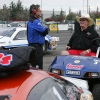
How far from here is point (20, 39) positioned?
13125 mm

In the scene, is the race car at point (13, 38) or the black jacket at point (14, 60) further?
the race car at point (13, 38)

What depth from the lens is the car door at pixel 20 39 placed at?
42.2 feet

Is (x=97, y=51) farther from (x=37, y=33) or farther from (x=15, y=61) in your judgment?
(x=15, y=61)

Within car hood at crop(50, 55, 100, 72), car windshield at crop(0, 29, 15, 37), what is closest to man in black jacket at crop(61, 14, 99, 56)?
car hood at crop(50, 55, 100, 72)

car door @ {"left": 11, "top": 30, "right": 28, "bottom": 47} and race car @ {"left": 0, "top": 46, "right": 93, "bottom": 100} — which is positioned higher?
race car @ {"left": 0, "top": 46, "right": 93, "bottom": 100}

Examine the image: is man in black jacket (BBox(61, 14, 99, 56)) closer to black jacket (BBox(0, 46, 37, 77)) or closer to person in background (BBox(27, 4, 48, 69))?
person in background (BBox(27, 4, 48, 69))

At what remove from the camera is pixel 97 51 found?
5.96 m

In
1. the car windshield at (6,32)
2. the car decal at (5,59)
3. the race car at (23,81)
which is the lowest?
the car windshield at (6,32)

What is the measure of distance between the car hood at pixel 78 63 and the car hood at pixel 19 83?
2510 millimetres

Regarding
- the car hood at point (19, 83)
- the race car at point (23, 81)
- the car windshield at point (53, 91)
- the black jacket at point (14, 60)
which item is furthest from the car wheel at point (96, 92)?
the black jacket at point (14, 60)

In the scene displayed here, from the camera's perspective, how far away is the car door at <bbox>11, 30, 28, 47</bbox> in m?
12.9

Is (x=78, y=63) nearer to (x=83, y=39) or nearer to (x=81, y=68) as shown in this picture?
(x=81, y=68)

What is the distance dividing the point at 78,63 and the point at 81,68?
0.15 m

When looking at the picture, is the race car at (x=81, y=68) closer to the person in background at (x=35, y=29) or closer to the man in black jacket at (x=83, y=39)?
the man in black jacket at (x=83, y=39)
